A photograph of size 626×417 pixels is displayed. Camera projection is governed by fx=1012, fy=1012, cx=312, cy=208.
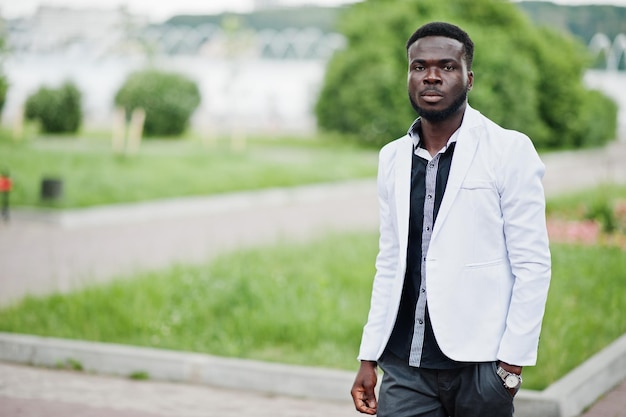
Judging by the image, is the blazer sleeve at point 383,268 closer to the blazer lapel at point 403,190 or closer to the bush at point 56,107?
the blazer lapel at point 403,190

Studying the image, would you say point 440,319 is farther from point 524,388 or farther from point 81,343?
point 81,343

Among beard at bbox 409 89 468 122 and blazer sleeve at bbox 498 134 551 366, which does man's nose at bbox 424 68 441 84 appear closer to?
beard at bbox 409 89 468 122

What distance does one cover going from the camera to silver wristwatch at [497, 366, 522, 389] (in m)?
2.99

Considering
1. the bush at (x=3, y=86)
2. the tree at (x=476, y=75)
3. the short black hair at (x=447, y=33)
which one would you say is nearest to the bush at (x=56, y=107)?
the tree at (x=476, y=75)

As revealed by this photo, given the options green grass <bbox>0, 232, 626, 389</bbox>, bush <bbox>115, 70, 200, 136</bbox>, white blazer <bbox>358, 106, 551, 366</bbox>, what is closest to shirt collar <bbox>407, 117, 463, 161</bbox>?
white blazer <bbox>358, 106, 551, 366</bbox>

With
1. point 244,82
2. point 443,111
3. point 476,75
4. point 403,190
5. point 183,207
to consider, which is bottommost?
point 183,207

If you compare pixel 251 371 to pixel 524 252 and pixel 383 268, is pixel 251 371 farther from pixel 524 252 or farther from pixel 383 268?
pixel 524 252

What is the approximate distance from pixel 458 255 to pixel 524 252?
195mm

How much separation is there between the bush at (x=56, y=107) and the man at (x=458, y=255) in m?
31.0

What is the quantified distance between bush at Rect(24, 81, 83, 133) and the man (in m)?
31.0

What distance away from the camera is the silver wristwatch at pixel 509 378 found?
9.80ft

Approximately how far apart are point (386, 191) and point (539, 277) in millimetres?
589

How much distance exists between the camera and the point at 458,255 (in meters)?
3.04

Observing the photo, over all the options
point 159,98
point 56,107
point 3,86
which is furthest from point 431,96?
point 56,107
